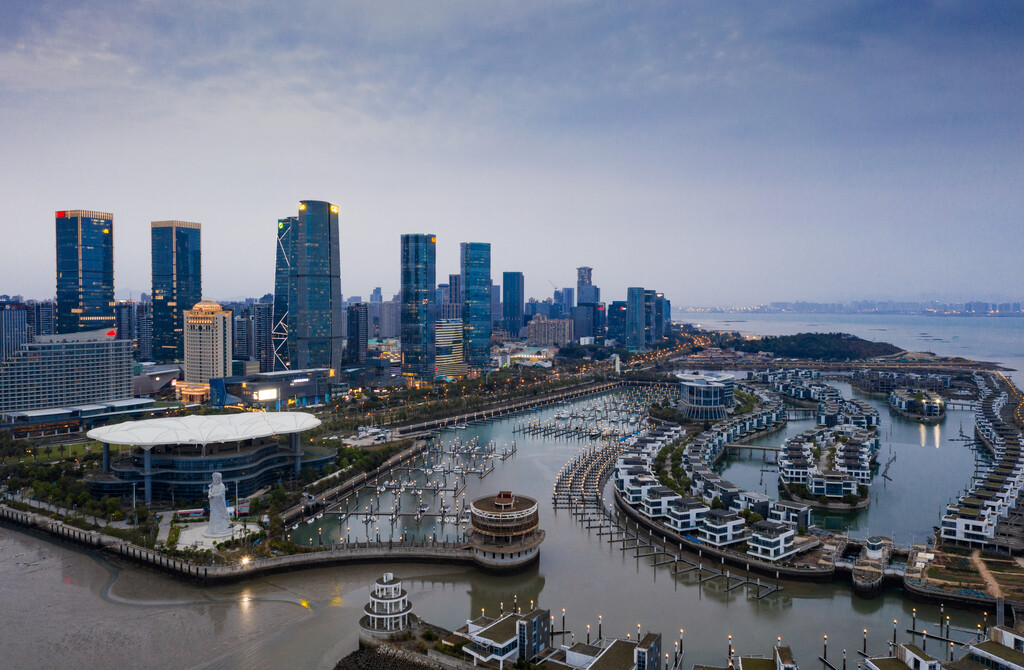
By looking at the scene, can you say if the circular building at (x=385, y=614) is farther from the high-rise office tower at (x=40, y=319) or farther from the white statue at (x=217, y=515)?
the high-rise office tower at (x=40, y=319)

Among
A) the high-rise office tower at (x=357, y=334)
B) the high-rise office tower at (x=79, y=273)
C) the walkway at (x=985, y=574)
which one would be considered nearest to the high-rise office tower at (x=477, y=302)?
the high-rise office tower at (x=357, y=334)

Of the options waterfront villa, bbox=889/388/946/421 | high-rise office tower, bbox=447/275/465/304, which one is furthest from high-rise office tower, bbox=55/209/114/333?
high-rise office tower, bbox=447/275/465/304

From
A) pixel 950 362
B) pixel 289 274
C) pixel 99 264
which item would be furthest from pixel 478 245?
pixel 950 362

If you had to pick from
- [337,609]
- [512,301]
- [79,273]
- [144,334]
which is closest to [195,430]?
[337,609]

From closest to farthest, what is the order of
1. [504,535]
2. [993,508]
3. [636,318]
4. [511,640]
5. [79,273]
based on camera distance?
[511,640]
[504,535]
[993,508]
[79,273]
[636,318]

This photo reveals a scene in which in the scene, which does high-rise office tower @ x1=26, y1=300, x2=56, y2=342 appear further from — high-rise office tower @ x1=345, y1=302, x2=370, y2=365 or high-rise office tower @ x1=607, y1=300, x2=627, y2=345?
high-rise office tower @ x1=607, y1=300, x2=627, y2=345

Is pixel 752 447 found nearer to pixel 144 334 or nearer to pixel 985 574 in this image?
pixel 985 574
